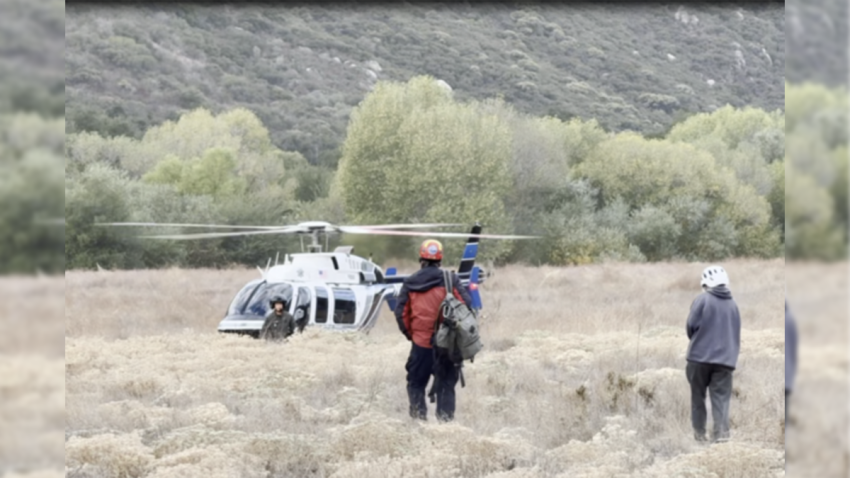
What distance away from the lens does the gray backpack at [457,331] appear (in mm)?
7219

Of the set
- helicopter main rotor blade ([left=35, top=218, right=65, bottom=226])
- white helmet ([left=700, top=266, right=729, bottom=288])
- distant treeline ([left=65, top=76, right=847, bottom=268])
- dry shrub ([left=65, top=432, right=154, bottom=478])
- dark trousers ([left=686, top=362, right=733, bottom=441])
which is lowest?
distant treeline ([left=65, top=76, right=847, bottom=268])

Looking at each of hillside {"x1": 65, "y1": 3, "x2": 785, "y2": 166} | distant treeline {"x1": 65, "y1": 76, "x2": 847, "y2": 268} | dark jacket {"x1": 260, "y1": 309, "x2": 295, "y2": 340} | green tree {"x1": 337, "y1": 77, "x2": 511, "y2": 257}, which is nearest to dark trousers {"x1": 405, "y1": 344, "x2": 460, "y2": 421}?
dark jacket {"x1": 260, "y1": 309, "x2": 295, "y2": 340}

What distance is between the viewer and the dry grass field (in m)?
6.43

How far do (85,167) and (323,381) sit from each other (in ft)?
→ 81.8

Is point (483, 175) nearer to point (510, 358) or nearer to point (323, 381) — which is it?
point (510, 358)

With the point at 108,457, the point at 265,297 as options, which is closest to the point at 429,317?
the point at 108,457

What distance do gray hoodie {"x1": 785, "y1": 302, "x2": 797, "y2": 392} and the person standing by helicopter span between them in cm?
865

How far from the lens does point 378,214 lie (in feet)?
98.6

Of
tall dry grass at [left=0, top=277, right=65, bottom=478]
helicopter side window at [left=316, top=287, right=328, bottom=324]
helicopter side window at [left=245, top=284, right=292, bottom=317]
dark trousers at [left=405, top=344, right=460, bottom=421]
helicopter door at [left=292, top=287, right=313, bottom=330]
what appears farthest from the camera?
helicopter side window at [left=316, top=287, right=328, bottom=324]

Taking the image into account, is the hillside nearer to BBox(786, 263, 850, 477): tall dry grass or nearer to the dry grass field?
the dry grass field

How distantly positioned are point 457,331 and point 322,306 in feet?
18.5

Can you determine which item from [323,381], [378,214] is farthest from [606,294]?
[323,381]

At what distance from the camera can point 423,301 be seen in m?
7.49

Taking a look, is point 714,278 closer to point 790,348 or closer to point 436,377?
point 436,377
